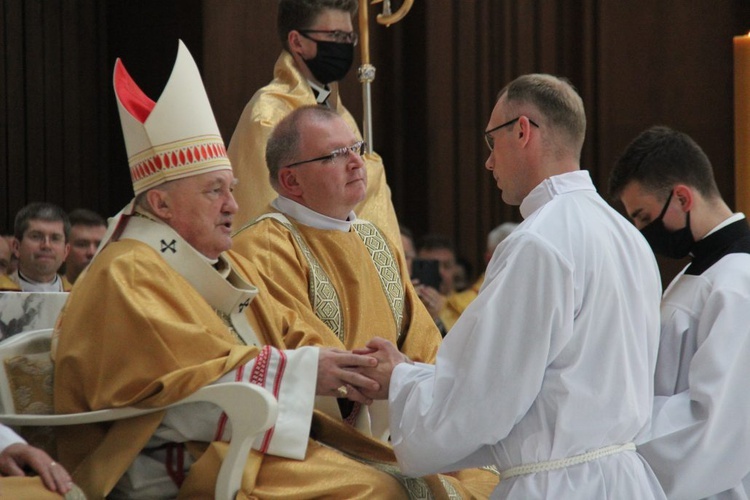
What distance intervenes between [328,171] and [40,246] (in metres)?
2.29

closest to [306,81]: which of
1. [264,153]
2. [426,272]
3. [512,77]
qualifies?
[264,153]

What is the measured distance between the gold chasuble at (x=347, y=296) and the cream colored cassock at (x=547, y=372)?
1.95ft

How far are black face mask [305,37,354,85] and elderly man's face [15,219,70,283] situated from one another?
1527 millimetres

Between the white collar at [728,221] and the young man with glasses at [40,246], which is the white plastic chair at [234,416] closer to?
the white collar at [728,221]

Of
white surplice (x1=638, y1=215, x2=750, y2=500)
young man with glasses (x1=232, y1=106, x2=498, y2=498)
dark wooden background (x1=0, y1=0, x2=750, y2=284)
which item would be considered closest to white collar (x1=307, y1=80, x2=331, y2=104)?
young man with glasses (x1=232, y1=106, x2=498, y2=498)

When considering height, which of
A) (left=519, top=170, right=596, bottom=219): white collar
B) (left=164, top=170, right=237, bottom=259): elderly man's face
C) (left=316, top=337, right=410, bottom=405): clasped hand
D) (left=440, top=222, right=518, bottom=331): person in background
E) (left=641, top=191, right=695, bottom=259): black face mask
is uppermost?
(left=519, top=170, right=596, bottom=219): white collar

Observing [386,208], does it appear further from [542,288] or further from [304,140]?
[542,288]

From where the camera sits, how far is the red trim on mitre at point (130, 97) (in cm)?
423

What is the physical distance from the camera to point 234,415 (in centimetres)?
Result: 375

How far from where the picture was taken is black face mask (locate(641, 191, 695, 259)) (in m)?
4.46

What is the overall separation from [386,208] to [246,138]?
2.45 feet

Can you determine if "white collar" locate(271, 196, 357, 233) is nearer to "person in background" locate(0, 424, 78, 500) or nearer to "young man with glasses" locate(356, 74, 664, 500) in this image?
"young man with glasses" locate(356, 74, 664, 500)

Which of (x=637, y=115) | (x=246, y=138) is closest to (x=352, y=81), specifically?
(x=637, y=115)

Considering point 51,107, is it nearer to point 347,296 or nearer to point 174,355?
point 347,296
